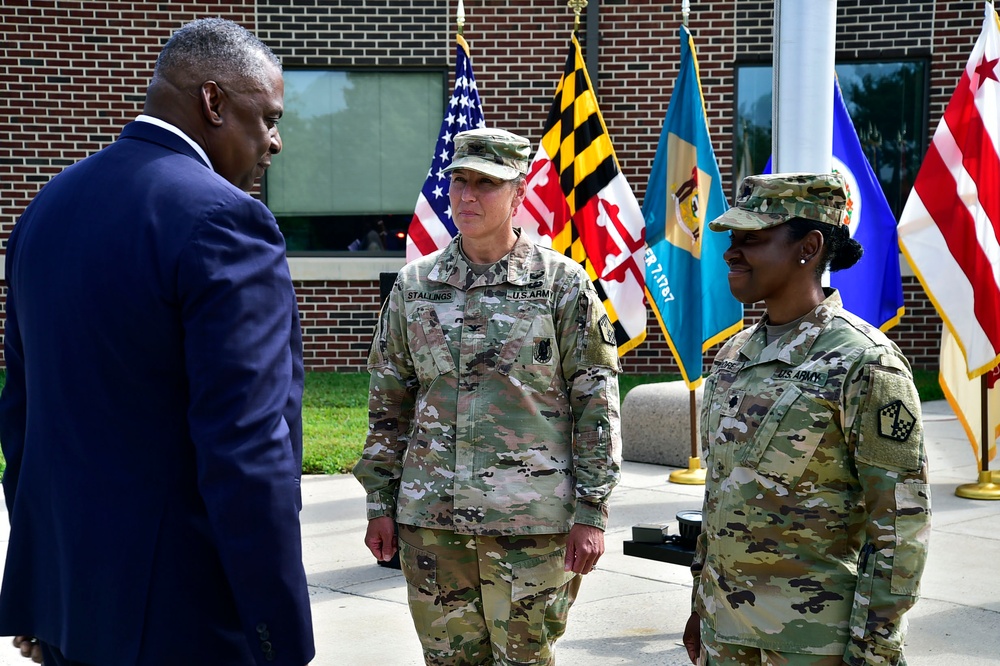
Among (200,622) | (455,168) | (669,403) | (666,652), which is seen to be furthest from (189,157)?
(669,403)

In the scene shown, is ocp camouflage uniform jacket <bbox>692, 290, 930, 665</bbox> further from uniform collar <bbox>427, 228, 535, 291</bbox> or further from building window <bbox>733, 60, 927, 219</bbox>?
building window <bbox>733, 60, 927, 219</bbox>

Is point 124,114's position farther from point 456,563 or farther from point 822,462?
point 822,462

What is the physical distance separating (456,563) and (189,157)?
158 centimetres

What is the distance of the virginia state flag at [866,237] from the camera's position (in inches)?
266

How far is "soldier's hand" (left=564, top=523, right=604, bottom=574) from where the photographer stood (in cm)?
320

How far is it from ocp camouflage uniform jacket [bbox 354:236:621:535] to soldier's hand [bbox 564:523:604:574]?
0.03 metres

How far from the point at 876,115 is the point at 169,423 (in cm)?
1173

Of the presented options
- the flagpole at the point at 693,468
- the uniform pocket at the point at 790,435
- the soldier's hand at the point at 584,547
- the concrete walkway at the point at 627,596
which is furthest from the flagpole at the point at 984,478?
the uniform pocket at the point at 790,435

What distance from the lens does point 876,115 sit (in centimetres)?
1240

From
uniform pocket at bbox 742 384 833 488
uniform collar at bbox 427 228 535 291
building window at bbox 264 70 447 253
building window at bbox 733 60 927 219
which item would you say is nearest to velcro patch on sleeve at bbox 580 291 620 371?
uniform collar at bbox 427 228 535 291

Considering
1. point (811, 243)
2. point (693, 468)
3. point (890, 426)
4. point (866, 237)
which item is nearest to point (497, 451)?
point (811, 243)

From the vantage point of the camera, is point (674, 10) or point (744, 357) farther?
point (674, 10)

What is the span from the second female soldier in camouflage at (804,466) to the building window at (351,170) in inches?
387

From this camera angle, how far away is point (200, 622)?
2.04 m
